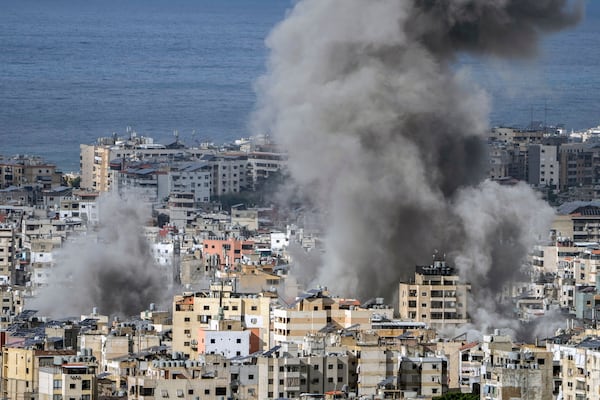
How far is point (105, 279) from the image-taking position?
54.6m

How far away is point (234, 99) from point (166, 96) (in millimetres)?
5429

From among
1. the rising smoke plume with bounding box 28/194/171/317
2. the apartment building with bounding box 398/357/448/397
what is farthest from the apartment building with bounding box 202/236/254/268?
the apartment building with bounding box 398/357/448/397

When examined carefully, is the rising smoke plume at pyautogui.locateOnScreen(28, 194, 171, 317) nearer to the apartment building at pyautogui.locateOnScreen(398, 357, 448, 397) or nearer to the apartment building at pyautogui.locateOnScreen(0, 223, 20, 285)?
the apartment building at pyautogui.locateOnScreen(0, 223, 20, 285)

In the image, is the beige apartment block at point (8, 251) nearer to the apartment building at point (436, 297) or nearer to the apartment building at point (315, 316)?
the apartment building at point (436, 297)

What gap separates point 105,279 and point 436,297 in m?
7.49

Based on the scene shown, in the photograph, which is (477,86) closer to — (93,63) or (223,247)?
(223,247)

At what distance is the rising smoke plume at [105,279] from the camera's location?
52906 mm

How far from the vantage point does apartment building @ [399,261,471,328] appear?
159 ft

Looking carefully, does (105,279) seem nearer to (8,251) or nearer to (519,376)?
(8,251)

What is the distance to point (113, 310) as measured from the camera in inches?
2074

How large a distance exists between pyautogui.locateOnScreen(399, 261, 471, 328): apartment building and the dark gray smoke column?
75 cm

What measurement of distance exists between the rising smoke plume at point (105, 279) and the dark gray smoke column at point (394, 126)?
318 cm

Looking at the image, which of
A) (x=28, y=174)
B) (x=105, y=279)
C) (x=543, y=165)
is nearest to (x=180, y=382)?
(x=105, y=279)

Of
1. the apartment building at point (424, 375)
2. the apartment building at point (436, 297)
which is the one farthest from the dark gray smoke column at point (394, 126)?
the apartment building at point (424, 375)
